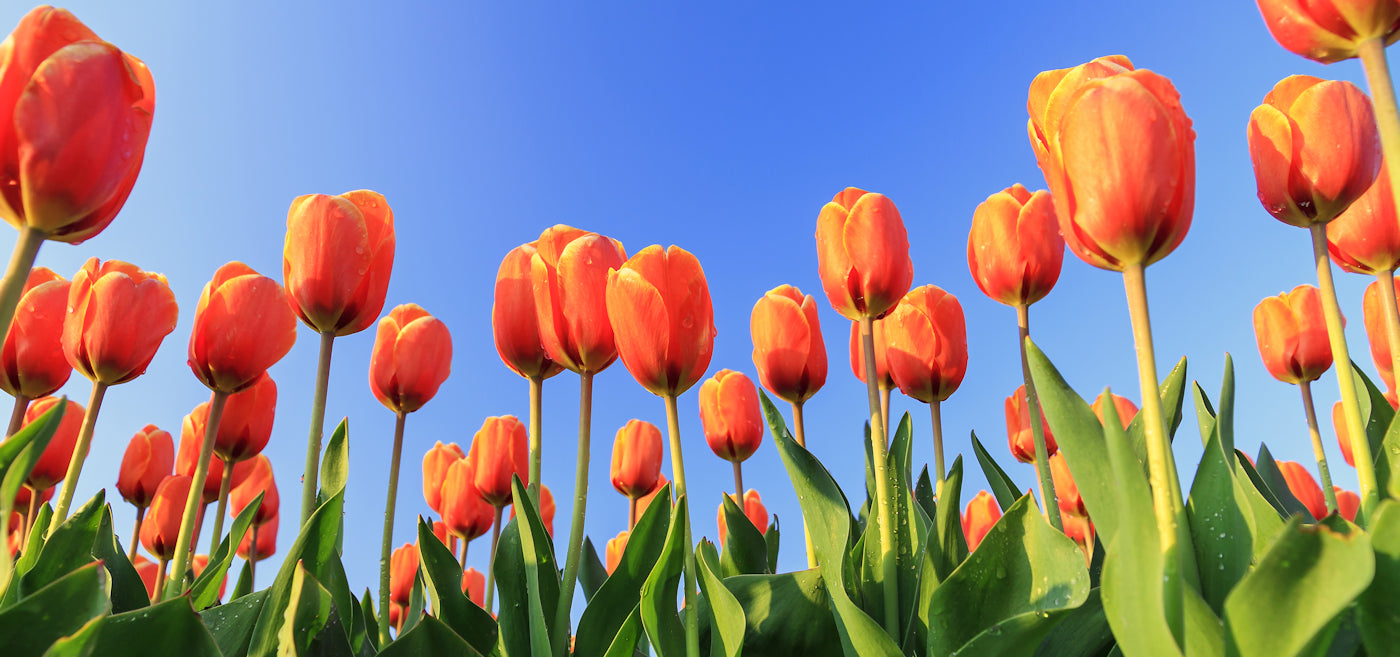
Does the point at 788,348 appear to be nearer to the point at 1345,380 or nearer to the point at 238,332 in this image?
the point at 1345,380

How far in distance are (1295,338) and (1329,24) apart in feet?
5.12

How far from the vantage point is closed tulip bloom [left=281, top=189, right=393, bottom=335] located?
6.30ft

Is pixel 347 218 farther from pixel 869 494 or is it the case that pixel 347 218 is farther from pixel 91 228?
pixel 869 494

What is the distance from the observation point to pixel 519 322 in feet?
6.44

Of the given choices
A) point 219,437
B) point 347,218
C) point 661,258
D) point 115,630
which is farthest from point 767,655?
point 219,437

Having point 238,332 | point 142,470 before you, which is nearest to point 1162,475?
point 238,332

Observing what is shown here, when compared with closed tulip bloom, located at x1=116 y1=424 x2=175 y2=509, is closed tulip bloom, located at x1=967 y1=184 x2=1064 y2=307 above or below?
above

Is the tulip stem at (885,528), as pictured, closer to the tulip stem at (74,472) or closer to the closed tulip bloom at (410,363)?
the closed tulip bloom at (410,363)

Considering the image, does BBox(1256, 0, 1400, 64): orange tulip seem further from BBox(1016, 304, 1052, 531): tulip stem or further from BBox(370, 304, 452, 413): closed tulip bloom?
BBox(370, 304, 452, 413): closed tulip bloom

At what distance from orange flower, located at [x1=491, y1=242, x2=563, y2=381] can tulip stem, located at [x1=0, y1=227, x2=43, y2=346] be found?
0.88 metres

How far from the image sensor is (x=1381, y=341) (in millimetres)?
2270

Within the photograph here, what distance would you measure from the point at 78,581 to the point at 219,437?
1434mm

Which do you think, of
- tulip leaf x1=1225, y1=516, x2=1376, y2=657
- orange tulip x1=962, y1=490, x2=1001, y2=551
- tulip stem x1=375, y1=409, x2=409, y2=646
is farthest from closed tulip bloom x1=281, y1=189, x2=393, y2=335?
orange tulip x1=962, y1=490, x2=1001, y2=551

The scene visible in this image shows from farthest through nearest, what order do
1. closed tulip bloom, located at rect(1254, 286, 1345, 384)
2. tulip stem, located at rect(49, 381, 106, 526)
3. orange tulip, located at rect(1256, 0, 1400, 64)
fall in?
closed tulip bloom, located at rect(1254, 286, 1345, 384) < tulip stem, located at rect(49, 381, 106, 526) < orange tulip, located at rect(1256, 0, 1400, 64)
